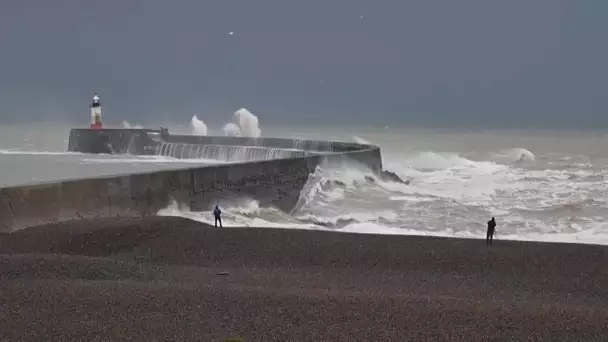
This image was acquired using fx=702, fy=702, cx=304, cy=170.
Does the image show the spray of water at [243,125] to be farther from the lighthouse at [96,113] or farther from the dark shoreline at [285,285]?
the dark shoreline at [285,285]

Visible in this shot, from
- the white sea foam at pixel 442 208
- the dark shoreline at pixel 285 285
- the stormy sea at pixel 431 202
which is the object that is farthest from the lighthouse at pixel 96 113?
the dark shoreline at pixel 285 285

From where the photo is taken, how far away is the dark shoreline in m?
5.19

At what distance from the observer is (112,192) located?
10.9 m

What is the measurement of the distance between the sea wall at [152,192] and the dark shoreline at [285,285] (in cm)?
49

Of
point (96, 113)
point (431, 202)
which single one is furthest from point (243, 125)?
point (431, 202)

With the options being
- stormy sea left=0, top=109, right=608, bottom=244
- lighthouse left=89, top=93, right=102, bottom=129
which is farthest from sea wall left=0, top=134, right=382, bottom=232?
lighthouse left=89, top=93, right=102, bottom=129

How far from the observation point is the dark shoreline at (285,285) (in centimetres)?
519

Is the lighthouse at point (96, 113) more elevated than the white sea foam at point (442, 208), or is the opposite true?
the lighthouse at point (96, 113)

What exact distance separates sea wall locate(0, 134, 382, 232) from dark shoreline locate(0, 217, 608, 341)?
49 centimetres

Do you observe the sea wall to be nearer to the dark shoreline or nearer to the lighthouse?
the dark shoreline

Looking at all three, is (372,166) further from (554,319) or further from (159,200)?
(554,319)

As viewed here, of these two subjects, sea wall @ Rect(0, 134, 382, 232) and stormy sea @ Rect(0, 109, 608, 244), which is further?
stormy sea @ Rect(0, 109, 608, 244)

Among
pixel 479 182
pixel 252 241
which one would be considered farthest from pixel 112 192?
pixel 479 182

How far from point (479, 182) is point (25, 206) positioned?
57.2 ft
